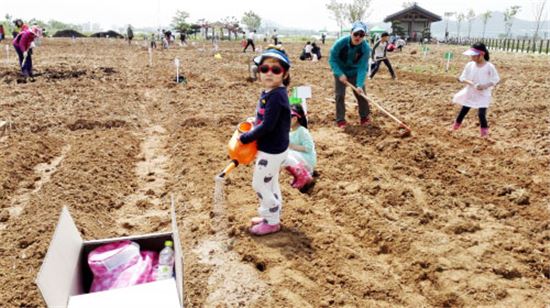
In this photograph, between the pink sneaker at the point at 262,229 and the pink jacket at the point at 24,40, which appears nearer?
the pink sneaker at the point at 262,229

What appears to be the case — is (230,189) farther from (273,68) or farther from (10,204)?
(10,204)

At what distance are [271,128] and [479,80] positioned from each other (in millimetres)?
4787

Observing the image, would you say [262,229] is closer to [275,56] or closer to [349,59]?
[275,56]

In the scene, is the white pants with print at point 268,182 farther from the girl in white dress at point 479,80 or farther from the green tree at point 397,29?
the green tree at point 397,29

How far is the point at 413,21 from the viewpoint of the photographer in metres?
47.2

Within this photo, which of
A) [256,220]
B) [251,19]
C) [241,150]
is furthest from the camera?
[251,19]

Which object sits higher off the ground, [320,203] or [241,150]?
[241,150]

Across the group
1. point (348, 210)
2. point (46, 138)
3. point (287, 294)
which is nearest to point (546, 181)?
point (348, 210)

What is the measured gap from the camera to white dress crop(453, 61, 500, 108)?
6.74 m

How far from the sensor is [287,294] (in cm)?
315

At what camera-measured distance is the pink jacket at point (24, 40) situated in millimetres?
Result: 13039

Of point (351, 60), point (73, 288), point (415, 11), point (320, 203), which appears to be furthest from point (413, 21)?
point (73, 288)

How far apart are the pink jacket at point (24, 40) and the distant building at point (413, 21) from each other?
127 feet

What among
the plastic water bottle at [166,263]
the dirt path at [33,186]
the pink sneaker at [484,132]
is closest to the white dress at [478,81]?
the pink sneaker at [484,132]
